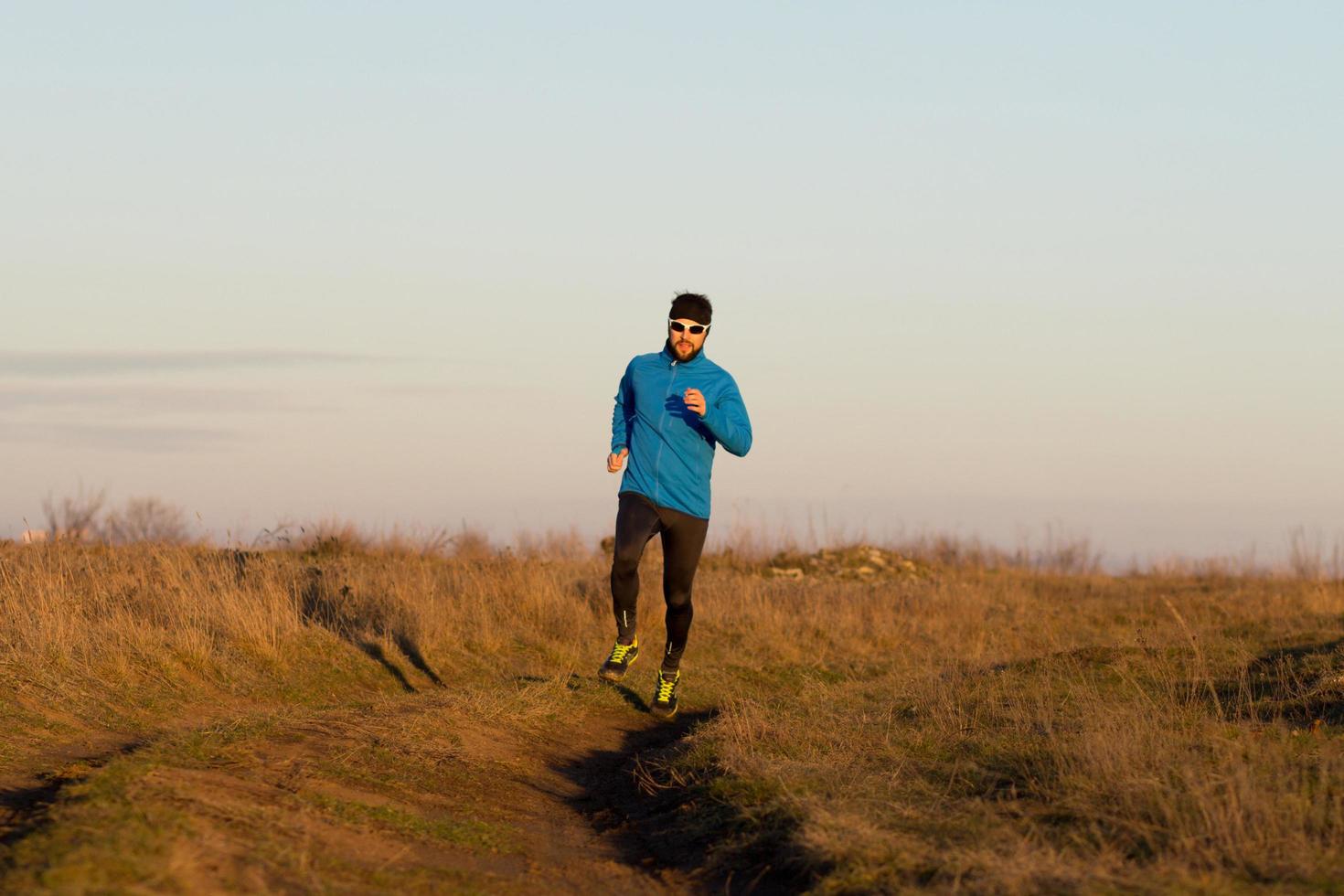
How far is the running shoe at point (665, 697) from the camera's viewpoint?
9711mm

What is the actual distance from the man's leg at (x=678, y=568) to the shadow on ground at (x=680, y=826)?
3.43ft

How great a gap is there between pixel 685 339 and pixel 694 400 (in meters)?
0.61

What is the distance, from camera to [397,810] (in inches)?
246

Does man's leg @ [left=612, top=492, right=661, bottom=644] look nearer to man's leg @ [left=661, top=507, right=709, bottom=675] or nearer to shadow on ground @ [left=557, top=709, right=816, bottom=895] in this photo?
man's leg @ [left=661, top=507, right=709, bottom=675]

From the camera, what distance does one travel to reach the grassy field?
5023 millimetres

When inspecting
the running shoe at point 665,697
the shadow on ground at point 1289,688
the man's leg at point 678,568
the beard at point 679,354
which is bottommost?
the running shoe at point 665,697

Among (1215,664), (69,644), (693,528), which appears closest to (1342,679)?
(1215,664)

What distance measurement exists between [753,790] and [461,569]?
31.6 feet

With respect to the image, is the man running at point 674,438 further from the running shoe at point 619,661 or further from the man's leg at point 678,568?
the running shoe at point 619,661

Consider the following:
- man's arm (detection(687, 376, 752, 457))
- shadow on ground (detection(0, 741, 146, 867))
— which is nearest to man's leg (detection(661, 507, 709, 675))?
man's arm (detection(687, 376, 752, 457))

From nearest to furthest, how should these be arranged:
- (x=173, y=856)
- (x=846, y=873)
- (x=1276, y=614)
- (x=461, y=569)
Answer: (x=173, y=856) → (x=846, y=873) → (x=461, y=569) → (x=1276, y=614)

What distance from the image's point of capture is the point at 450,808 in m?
6.65

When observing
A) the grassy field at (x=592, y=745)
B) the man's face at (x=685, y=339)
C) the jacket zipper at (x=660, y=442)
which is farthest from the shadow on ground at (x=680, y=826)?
the man's face at (x=685, y=339)

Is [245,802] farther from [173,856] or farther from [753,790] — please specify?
[753,790]
